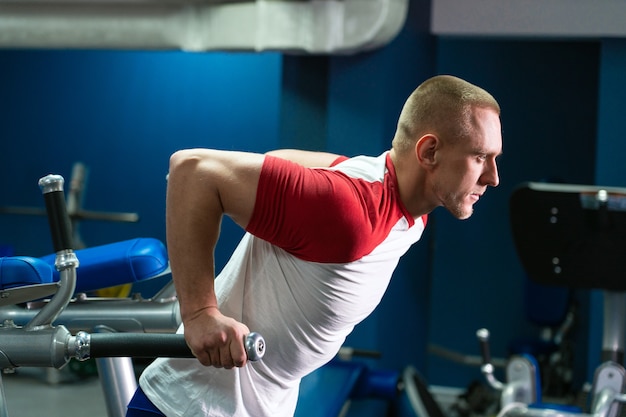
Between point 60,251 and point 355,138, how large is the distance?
325cm

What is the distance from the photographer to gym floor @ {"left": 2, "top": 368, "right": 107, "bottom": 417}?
5.32 metres

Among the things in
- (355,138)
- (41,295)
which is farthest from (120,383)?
(355,138)

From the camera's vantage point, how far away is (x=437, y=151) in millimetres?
1639

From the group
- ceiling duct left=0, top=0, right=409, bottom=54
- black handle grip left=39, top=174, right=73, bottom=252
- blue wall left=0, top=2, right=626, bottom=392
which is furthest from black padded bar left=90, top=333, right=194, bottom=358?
blue wall left=0, top=2, right=626, bottom=392

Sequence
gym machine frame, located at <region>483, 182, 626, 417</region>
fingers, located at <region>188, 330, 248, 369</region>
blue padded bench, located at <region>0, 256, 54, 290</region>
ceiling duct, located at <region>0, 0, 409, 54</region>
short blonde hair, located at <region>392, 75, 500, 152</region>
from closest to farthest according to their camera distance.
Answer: fingers, located at <region>188, 330, 248, 369</region> < short blonde hair, located at <region>392, 75, 500, 152</region> < blue padded bench, located at <region>0, 256, 54, 290</region> < gym machine frame, located at <region>483, 182, 626, 417</region> < ceiling duct, located at <region>0, 0, 409, 54</region>

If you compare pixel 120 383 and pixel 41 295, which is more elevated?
pixel 41 295

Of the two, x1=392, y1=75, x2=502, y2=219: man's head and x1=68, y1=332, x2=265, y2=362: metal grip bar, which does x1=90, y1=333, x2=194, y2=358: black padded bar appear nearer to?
x1=68, y1=332, x2=265, y2=362: metal grip bar

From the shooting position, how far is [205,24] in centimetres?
464

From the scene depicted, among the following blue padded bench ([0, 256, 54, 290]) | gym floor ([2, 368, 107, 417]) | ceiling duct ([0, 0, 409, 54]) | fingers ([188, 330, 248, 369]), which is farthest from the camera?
gym floor ([2, 368, 107, 417])

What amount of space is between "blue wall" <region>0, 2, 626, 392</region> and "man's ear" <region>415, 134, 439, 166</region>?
441 centimetres

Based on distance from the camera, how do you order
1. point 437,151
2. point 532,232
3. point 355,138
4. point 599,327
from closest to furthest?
1. point 437,151
2. point 532,232
3. point 355,138
4. point 599,327

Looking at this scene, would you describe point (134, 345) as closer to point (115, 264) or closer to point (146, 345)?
point (146, 345)

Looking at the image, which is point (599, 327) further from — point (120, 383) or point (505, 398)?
point (120, 383)

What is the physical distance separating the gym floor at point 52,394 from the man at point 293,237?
3640mm
